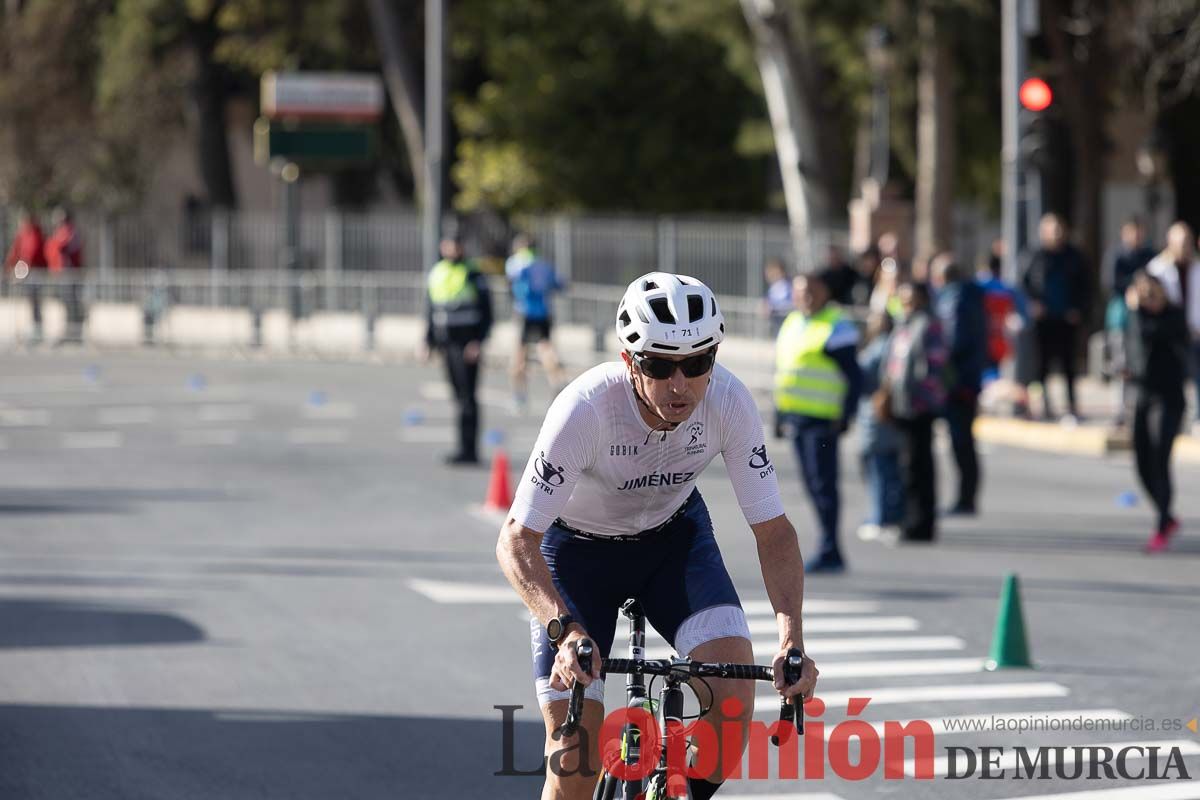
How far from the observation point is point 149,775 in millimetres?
7754

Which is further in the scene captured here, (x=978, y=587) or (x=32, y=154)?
(x=32, y=154)

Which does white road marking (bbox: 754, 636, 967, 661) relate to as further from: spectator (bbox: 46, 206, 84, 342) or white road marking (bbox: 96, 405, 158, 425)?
spectator (bbox: 46, 206, 84, 342)

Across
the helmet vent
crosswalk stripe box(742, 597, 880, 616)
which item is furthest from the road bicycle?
crosswalk stripe box(742, 597, 880, 616)

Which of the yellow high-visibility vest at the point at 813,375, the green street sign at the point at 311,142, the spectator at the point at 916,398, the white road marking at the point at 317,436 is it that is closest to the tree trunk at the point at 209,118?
the green street sign at the point at 311,142

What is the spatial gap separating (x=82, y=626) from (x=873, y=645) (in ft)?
13.5

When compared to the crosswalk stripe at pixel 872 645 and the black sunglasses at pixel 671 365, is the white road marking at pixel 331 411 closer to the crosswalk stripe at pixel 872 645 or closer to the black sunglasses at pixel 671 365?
the crosswalk stripe at pixel 872 645

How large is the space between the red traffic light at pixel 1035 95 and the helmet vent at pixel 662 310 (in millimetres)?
16987

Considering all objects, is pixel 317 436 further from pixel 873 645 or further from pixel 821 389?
pixel 873 645

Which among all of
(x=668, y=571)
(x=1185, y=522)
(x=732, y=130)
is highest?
(x=732, y=130)

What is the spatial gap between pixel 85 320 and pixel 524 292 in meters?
12.7

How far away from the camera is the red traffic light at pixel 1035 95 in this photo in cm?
2147

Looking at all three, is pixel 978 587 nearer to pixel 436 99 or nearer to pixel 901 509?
pixel 901 509

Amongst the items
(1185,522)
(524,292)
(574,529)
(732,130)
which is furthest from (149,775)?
(732,130)

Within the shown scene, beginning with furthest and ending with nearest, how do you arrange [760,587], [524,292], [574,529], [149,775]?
[524,292] < [760,587] < [149,775] < [574,529]
